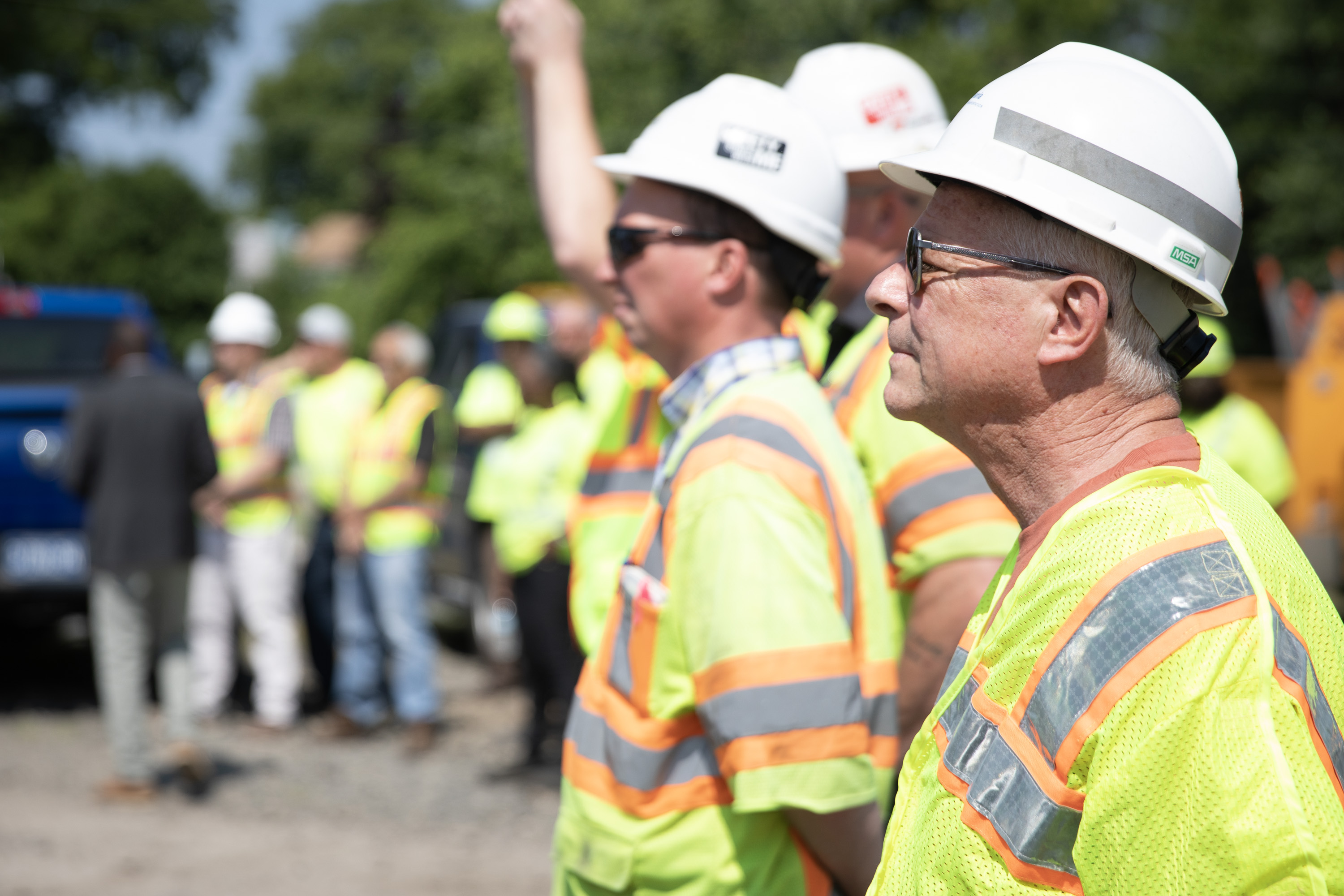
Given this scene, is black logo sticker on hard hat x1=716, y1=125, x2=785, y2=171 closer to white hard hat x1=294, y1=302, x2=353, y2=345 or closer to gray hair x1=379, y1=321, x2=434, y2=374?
gray hair x1=379, y1=321, x2=434, y2=374

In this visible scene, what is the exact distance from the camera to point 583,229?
9.55ft

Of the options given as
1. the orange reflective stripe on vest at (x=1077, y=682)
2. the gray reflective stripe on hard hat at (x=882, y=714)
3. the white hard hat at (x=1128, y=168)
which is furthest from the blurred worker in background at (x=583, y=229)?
the orange reflective stripe on vest at (x=1077, y=682)

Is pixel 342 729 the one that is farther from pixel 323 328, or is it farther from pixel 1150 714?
pixel 1150 714

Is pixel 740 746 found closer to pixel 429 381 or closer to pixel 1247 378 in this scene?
pixel 429 381

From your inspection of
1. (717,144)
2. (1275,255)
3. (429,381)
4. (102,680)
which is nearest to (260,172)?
(1275,255)

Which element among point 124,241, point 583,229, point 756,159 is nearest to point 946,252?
point 756,159

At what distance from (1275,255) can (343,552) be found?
19.5 meters

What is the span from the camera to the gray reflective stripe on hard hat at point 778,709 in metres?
1.76

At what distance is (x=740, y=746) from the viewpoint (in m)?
1.77

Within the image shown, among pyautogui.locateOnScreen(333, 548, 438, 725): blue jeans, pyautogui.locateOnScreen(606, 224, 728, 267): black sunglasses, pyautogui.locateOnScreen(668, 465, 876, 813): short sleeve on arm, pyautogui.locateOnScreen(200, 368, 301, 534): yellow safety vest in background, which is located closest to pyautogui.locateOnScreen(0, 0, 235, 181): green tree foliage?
pyautogui.locateOnScreen(200, 368, 301, 534): yellow safety vest in background

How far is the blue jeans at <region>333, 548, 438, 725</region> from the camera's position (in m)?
7.60

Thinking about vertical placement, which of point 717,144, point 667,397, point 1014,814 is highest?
point 717,144

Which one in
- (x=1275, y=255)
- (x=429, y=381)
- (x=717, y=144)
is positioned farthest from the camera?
(x=1275, y=255)

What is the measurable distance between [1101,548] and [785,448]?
84 cm
